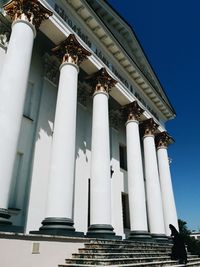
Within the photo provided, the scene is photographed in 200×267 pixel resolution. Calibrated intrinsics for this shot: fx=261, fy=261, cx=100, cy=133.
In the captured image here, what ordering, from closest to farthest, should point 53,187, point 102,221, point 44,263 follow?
point 44,263 → point 53,187 → point 102,221

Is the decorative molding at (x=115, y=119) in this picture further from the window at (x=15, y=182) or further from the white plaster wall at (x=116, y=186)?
the window at (x=15, y=182)

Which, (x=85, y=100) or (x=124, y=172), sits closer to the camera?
(x=85, y=100)

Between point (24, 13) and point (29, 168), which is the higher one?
point (24, 13)

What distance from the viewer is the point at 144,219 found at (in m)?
15.3

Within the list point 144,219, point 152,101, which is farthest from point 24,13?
point 152,101

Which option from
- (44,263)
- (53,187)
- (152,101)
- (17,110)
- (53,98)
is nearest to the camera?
(44,263)

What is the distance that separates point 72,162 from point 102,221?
3.13 m

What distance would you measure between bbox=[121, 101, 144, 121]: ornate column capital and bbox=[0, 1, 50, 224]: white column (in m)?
9.30

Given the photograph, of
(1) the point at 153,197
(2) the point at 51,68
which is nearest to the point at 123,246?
(1) the point at 153,197

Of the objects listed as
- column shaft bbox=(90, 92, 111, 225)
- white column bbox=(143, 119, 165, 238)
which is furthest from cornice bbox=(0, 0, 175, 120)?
column shaft bbox=(90, 92, 111, 225)

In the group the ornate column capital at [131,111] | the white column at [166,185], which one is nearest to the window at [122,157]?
the white column at [166,185]

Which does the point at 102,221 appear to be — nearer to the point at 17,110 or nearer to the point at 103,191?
the point at 103,191

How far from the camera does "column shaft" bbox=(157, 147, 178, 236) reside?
65.7 feet

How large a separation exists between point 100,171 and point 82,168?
10.1 ft
